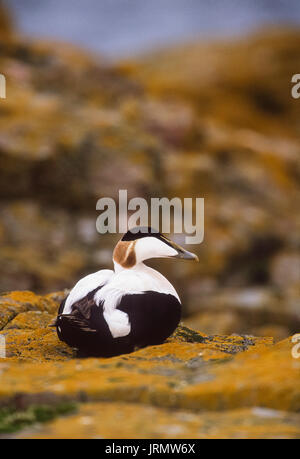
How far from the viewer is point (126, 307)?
6.01m

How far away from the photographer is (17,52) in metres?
27.8

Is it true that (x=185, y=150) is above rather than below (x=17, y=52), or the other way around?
below

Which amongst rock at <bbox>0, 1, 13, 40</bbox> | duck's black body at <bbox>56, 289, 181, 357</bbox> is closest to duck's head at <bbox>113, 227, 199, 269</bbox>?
duck's black body at <bbox>56, 289, 181, 357</bbox>

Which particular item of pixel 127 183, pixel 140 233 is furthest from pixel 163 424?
pixel 127 183

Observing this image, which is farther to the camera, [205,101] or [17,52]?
[205,101]

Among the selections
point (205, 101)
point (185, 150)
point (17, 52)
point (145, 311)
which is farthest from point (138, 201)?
point (205, 101)

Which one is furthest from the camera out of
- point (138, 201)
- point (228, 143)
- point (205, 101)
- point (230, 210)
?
point (205, 101)

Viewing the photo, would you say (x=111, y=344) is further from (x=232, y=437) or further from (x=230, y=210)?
(x=230, y=210)

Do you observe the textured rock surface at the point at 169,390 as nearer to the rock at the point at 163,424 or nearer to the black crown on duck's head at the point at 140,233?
the rock at the point at 163,424

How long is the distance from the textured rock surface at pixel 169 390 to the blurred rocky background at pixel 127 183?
10.5 metres

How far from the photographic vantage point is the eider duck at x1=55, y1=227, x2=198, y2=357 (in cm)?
600

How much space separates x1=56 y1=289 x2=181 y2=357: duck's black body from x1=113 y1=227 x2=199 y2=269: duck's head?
1.61 feet

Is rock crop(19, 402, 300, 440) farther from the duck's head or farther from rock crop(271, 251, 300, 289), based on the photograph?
rock crop(271, 251, 300, 289)
